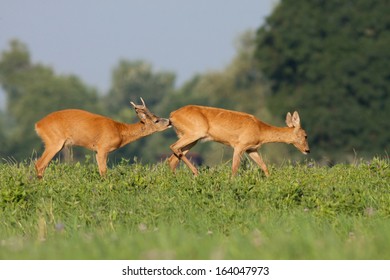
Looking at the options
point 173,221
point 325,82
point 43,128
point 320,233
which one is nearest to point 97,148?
point 43,128

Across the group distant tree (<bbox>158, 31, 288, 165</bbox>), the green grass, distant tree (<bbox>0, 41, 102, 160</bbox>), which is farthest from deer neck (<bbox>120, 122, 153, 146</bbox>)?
distant tree (<bbox>158, 31, 288, 165</bbox>)

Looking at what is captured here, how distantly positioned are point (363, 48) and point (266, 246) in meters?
44.8

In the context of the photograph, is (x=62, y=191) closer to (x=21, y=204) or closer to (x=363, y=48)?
(x=21, y=204)

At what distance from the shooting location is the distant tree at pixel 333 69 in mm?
50000

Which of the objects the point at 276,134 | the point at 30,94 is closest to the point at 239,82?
the point at 30,94

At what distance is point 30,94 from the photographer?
91.1 m

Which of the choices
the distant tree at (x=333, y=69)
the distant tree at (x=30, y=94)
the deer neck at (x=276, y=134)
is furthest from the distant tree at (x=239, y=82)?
the deer neck at (x=276, y=134)

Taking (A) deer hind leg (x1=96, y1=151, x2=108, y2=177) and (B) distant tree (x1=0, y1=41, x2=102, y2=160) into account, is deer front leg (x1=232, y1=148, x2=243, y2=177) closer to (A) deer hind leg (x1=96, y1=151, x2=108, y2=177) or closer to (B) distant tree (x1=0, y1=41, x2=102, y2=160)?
(A) deer hind leg (x1=96, y1=151, x2=108, y2=177)

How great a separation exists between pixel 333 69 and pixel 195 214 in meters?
41.7

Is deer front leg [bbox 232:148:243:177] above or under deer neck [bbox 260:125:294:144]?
under

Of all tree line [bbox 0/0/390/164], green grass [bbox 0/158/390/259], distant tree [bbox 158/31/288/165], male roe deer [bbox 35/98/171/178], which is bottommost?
green grass [bbox 0/158/390/259]

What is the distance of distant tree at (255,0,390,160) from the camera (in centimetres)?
5000

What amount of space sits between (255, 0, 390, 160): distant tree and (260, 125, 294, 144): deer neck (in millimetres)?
30353

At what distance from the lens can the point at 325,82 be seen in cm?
5228
